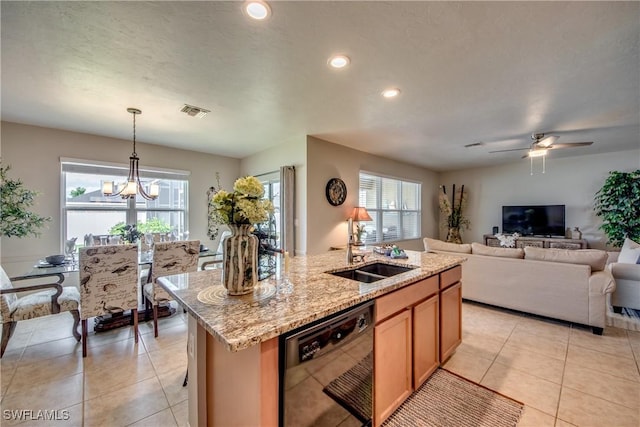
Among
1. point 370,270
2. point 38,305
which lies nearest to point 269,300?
point 370,270

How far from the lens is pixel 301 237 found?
410 centimetres

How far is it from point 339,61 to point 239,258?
1712 mm

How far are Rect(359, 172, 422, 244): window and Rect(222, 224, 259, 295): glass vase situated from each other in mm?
3951

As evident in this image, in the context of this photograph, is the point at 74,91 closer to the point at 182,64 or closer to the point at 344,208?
the point at 182,64

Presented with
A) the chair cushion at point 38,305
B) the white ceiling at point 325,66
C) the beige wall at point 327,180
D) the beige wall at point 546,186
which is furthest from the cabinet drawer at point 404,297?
the beige wall at point 546,186

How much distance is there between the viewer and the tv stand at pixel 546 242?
507 centimetres

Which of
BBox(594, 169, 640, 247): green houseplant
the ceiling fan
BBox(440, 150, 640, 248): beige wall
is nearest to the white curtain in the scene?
the ceiling fan

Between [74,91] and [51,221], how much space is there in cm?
223

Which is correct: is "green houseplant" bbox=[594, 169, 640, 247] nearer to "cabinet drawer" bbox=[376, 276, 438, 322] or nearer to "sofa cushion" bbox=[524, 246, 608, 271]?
"sofa cushion" bbox=[524, 246, 608, 271]

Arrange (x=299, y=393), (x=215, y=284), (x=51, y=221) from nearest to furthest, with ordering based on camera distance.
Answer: (x=299, y=393)
(x=215, y=284)
(x=51, y=221)

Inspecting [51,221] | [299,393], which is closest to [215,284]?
[299,393]

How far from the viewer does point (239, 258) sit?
1355 mm

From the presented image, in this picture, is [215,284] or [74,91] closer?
[215,284]

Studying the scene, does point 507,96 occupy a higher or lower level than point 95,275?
higher
